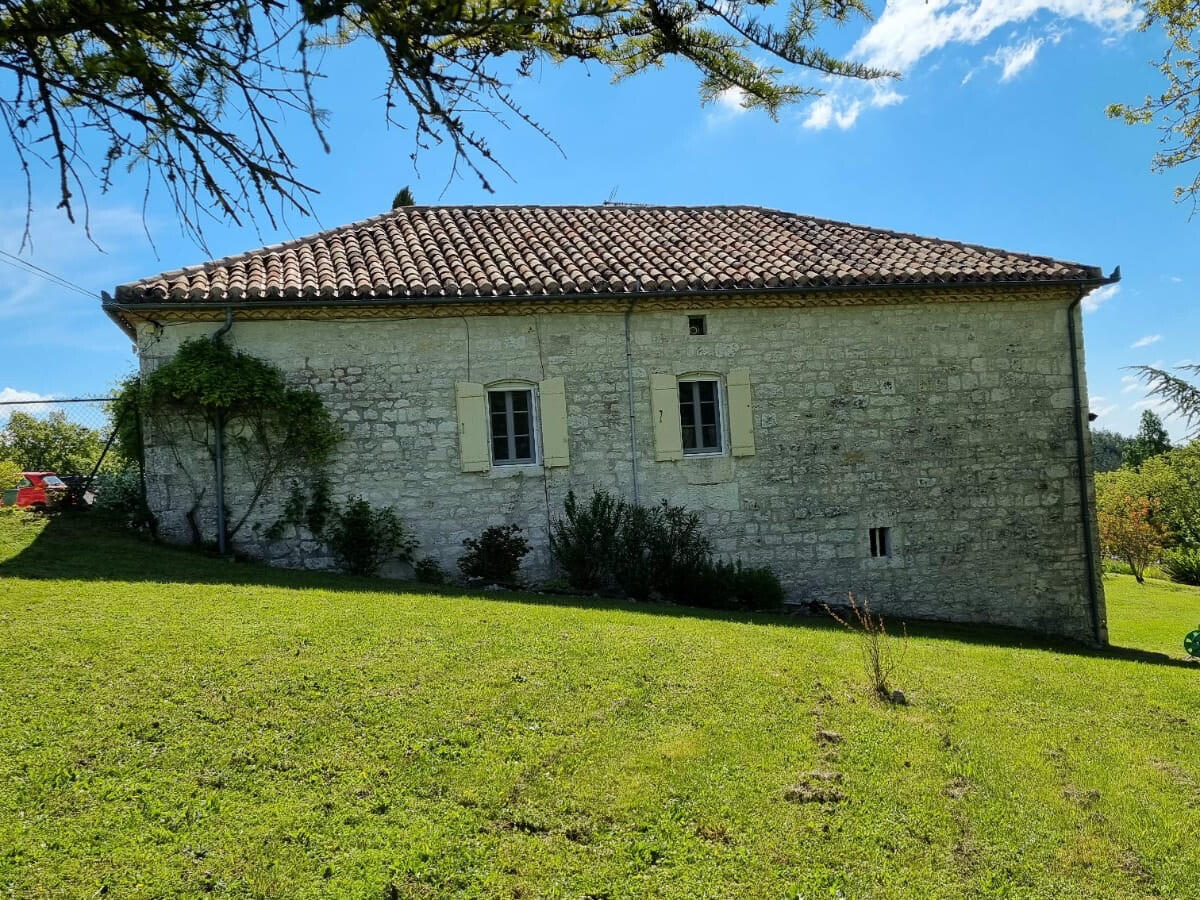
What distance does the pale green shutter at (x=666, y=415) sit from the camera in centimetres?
1120

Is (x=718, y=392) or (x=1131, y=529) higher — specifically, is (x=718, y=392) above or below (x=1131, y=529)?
above

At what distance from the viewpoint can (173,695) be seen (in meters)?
5.13

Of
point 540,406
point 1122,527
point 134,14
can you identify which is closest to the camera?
point 134,14

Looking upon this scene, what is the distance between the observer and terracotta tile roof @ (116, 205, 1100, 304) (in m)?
10.5

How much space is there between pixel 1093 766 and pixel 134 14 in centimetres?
689

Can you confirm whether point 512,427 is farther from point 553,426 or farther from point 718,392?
point 718,392

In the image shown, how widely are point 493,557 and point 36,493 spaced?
9687mm

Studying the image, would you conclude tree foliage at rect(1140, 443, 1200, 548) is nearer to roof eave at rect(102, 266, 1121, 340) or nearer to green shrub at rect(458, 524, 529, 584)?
roof eave at rect(102, 266, 1121, 340)

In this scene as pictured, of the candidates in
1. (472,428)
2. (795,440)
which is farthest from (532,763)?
(795,440)

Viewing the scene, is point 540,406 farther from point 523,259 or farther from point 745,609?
point 745,609

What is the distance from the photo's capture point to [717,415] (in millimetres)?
11570

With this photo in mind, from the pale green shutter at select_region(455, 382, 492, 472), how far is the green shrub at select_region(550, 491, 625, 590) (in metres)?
1.38

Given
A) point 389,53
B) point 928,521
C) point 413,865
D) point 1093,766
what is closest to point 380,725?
point 413,865

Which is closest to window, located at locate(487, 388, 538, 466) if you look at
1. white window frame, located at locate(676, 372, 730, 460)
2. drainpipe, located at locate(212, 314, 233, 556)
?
white window frame, located at locate(676, 372, 730, 460)
